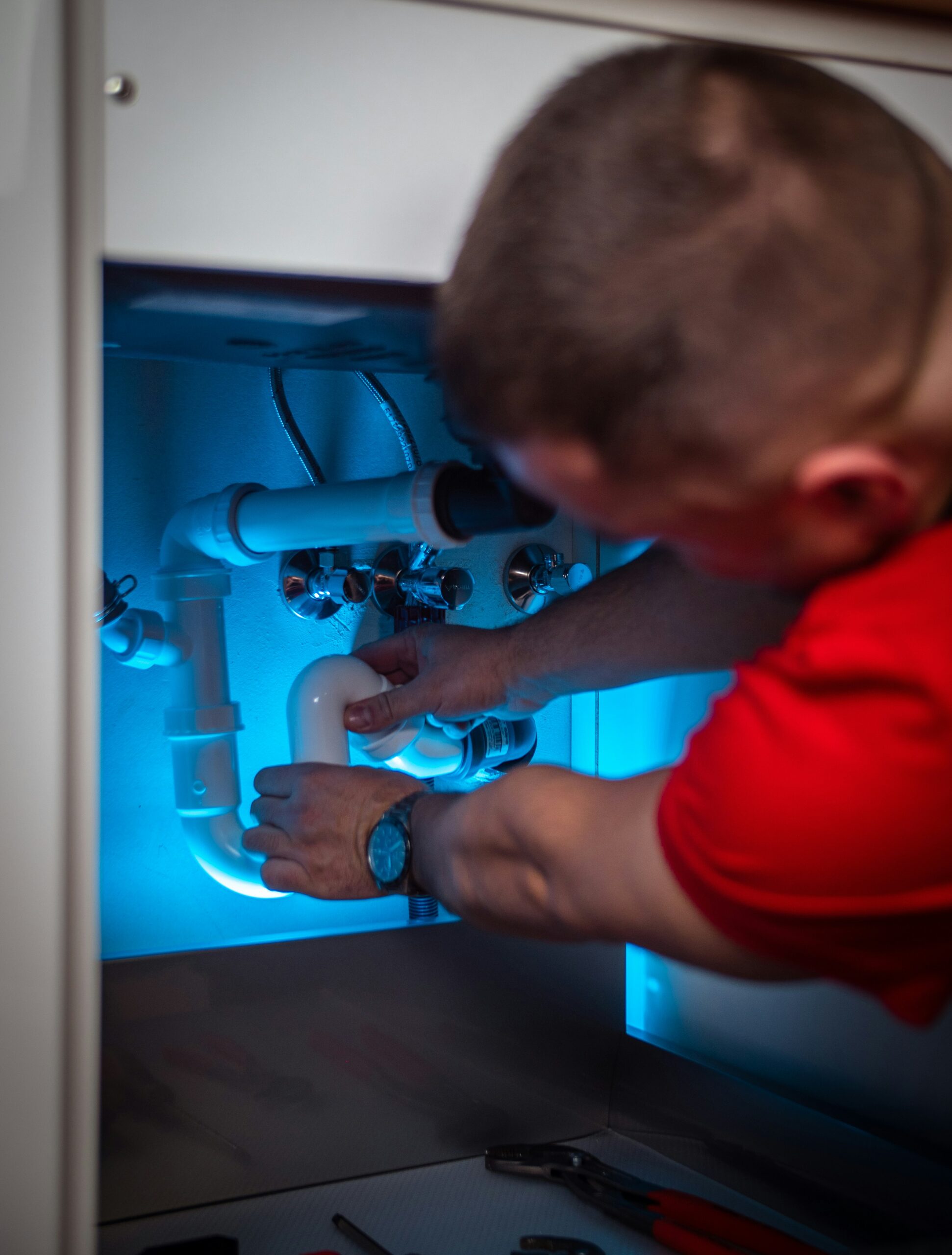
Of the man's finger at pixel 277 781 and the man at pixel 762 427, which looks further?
the man's finger at pixel 277 781

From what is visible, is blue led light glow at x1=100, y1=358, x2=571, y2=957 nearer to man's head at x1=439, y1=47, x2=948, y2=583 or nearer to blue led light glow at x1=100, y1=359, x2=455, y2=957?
blue led light glow at x1=100, y1=359, x2=455, y2=957

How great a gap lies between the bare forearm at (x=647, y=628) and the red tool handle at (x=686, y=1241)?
1.26ft

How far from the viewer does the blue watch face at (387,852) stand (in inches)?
27.1

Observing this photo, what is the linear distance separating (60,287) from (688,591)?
460 mm

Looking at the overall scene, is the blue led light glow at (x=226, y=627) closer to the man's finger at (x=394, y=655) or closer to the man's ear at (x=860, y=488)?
the man's finger at (x=394, y=655)

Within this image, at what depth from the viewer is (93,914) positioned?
0.44m

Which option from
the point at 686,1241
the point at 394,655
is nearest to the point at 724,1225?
the point at 686,1241

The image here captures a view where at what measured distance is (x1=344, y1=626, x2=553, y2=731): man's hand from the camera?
2.72 feet

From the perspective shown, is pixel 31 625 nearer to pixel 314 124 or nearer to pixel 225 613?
pixel 314 124

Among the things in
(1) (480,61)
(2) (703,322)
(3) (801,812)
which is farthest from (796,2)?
(3) (801,812)

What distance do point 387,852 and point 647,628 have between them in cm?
25

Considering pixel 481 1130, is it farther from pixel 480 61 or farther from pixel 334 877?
pixel 480 61

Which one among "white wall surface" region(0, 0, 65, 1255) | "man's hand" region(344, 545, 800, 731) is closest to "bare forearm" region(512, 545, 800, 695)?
"man's hand" region(344, 545, 800, 731)

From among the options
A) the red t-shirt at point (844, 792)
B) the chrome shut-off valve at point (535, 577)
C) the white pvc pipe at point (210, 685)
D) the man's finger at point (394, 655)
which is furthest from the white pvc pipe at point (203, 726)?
the red t-shirt at point (844, 792)
